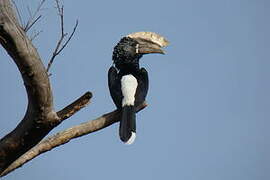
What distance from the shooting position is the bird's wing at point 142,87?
161 inches

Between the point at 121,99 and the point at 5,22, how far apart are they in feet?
6.01

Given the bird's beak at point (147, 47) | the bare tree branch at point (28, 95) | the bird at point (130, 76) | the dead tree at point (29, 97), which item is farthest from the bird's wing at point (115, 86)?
the bare tree branch at point (28, 95)

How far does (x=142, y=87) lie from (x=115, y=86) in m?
0.22

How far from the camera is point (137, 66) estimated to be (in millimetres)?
4469

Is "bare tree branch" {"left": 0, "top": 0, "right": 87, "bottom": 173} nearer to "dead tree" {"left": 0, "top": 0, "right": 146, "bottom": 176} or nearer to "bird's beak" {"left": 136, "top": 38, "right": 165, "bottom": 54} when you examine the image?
"dead tree" {"left": 0, "top": 0, "right": 146, "bottom": 176}

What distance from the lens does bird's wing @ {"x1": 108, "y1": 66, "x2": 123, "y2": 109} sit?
13.4ft

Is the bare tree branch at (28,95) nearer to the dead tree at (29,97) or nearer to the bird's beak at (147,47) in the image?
the dead tree at (29,97)

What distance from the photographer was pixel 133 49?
449cm

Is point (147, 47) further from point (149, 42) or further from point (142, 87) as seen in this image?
point (142, 87)

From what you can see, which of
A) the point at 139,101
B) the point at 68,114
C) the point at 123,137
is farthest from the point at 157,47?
the point at 68,114

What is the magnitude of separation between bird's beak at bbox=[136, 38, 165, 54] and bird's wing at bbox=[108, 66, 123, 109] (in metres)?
0.28

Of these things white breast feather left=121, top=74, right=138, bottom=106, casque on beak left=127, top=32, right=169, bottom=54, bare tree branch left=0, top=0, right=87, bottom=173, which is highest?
casque on beak left=127, top=32, right=169, bottom=54

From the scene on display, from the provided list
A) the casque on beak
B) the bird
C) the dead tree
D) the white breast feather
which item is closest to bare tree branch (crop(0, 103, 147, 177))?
the dead tree

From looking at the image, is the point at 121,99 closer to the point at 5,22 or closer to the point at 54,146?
the point at 54,146
